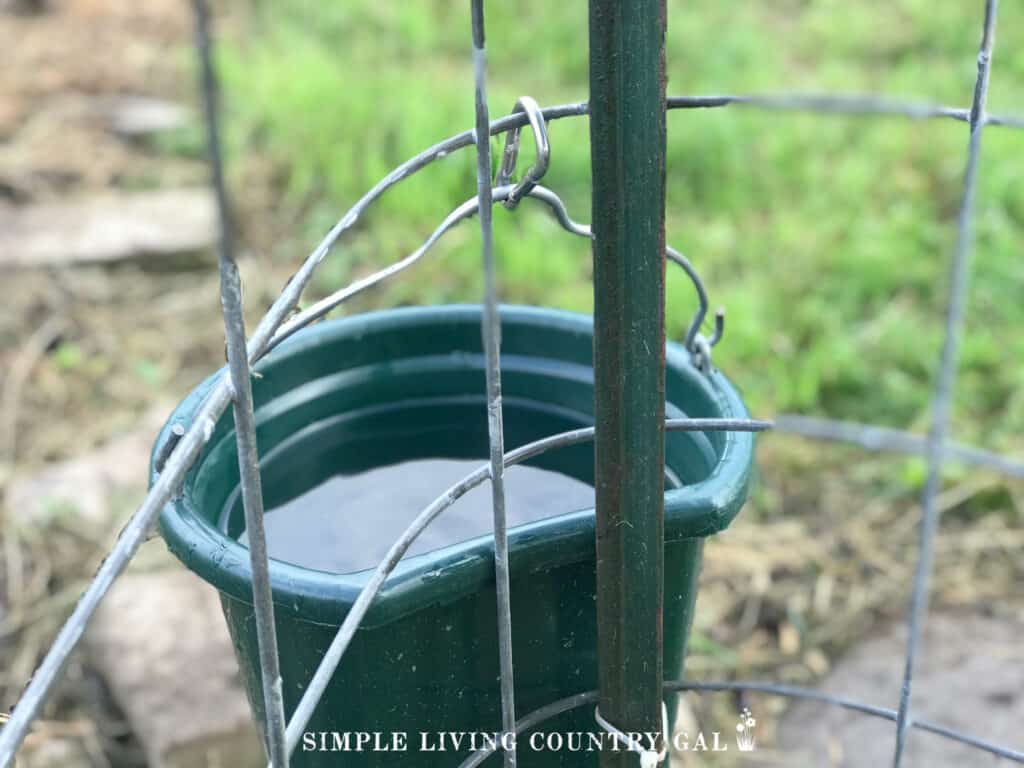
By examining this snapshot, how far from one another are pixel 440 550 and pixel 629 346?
238mm

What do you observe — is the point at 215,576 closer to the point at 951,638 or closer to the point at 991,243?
the point at 951,638

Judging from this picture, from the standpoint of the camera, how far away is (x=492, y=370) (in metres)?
0.90

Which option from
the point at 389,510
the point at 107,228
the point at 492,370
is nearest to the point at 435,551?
the point at 492,370

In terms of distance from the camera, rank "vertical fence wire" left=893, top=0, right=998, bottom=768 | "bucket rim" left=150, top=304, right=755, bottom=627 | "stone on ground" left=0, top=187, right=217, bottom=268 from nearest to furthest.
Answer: "vertical fence wire" left=893, top=0, right=998, bottom=768 → "bucket rim" left=150, top=304, right=755, bottom=627 → "stone on ground" left=0, top=187, right=217, bottom=268

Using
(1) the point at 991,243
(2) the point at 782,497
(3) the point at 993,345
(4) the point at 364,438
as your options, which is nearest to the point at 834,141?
(1) the point at 991,243

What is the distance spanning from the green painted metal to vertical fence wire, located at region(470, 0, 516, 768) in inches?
3.7

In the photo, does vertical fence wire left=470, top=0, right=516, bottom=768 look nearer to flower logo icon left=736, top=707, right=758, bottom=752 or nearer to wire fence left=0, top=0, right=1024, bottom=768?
wire fence left=0, top=0, right=1024, bottom=768

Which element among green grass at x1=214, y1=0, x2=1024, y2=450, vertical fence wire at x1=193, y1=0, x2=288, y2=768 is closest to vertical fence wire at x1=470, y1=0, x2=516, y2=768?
vertical fence wire at x1=193, y1=0, x2=288, y2=768

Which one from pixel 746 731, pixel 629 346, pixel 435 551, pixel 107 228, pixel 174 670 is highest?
pixel 629 346

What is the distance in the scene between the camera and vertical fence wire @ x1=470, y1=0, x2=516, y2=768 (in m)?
0.84

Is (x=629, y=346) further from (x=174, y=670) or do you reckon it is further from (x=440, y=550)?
(x=174, y=670)

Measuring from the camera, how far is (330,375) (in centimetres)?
137

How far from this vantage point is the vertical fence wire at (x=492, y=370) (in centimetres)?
Answer: 84

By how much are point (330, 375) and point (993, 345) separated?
1788 millimetres
